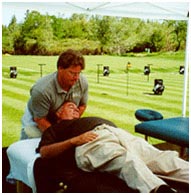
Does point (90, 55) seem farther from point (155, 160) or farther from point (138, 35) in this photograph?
point (155, 160)

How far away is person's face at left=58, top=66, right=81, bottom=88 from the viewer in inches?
110

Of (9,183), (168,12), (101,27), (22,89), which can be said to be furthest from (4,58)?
(9,183)

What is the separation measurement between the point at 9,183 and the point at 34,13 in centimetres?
422

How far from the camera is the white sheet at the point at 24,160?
2.47 m

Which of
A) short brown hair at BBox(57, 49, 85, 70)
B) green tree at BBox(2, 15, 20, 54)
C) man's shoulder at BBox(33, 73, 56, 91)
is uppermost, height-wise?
green tree at BBox(2, 15, 20, 54)

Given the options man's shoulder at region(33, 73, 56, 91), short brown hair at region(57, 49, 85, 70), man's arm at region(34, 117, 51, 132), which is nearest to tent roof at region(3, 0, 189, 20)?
man's shoulder at region(33, 73, 56, 91)

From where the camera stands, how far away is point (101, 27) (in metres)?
7.75

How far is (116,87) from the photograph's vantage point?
8.29m

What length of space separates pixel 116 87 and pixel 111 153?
239 inches

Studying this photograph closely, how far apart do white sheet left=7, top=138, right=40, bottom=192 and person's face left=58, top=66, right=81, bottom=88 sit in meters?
0.50

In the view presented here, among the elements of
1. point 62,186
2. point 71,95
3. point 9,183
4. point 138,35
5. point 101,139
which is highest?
point 138,35

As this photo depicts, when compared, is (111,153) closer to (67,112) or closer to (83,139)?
(83,139)

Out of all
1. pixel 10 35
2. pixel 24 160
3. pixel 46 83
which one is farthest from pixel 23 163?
pixel 10 35

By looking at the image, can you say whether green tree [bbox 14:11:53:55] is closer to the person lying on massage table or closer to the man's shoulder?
the man's shoulder
